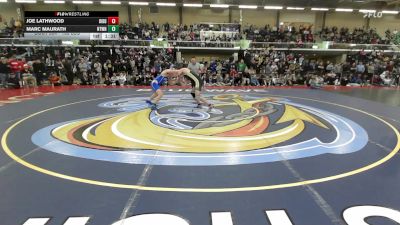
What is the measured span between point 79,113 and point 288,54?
1578 cm

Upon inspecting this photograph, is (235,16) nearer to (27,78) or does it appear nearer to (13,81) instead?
(27,78)

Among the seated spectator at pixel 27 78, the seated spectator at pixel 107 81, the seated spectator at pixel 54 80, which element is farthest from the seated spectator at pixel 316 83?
the seated spectator at pixel 27 78

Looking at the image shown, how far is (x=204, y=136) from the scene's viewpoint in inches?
213

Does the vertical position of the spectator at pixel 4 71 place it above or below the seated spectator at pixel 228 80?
above

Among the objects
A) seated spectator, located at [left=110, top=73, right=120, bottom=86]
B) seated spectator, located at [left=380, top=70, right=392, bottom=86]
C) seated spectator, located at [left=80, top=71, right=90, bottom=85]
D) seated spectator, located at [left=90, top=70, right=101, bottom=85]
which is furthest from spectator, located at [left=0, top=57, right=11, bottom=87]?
seated spectator, located at [left=380, top=70, right=392, bottom=86]

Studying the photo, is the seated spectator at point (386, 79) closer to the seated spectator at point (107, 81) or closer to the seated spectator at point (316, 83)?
the seated spectator at point (316, 83)

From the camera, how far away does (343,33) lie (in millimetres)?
26156

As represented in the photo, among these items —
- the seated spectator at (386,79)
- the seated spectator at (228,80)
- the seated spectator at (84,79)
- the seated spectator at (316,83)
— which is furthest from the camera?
the seated spectator at (386,79)
